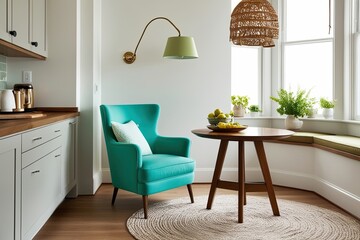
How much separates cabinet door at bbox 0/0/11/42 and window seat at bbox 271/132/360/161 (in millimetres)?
2864

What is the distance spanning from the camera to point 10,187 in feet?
6.12

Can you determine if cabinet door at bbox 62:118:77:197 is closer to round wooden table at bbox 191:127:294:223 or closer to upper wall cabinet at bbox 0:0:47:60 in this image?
upper wall cabinet at bbox 0:0:47:60

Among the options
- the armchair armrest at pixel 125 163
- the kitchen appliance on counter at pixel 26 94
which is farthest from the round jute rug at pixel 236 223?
the kitchen appliance on counter at pixel 26 94

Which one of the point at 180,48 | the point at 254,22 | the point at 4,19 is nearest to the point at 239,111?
the point at 180,48

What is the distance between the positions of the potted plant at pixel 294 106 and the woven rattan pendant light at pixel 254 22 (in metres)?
1.28

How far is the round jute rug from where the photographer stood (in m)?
2.65

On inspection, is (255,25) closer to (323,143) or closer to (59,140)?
(323,143)

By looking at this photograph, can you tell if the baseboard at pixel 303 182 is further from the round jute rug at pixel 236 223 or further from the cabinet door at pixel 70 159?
the cabinet door at pixel 70 159

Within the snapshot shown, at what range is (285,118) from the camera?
4508mm

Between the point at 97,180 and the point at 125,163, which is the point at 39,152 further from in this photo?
the point at 97,180

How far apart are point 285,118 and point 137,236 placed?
2.64m

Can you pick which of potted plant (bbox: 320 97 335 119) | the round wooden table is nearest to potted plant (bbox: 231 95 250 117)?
potted plant (bbox: 320 97 335 119)

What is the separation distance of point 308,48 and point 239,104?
3.60ft

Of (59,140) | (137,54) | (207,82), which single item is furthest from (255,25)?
(59,140)
